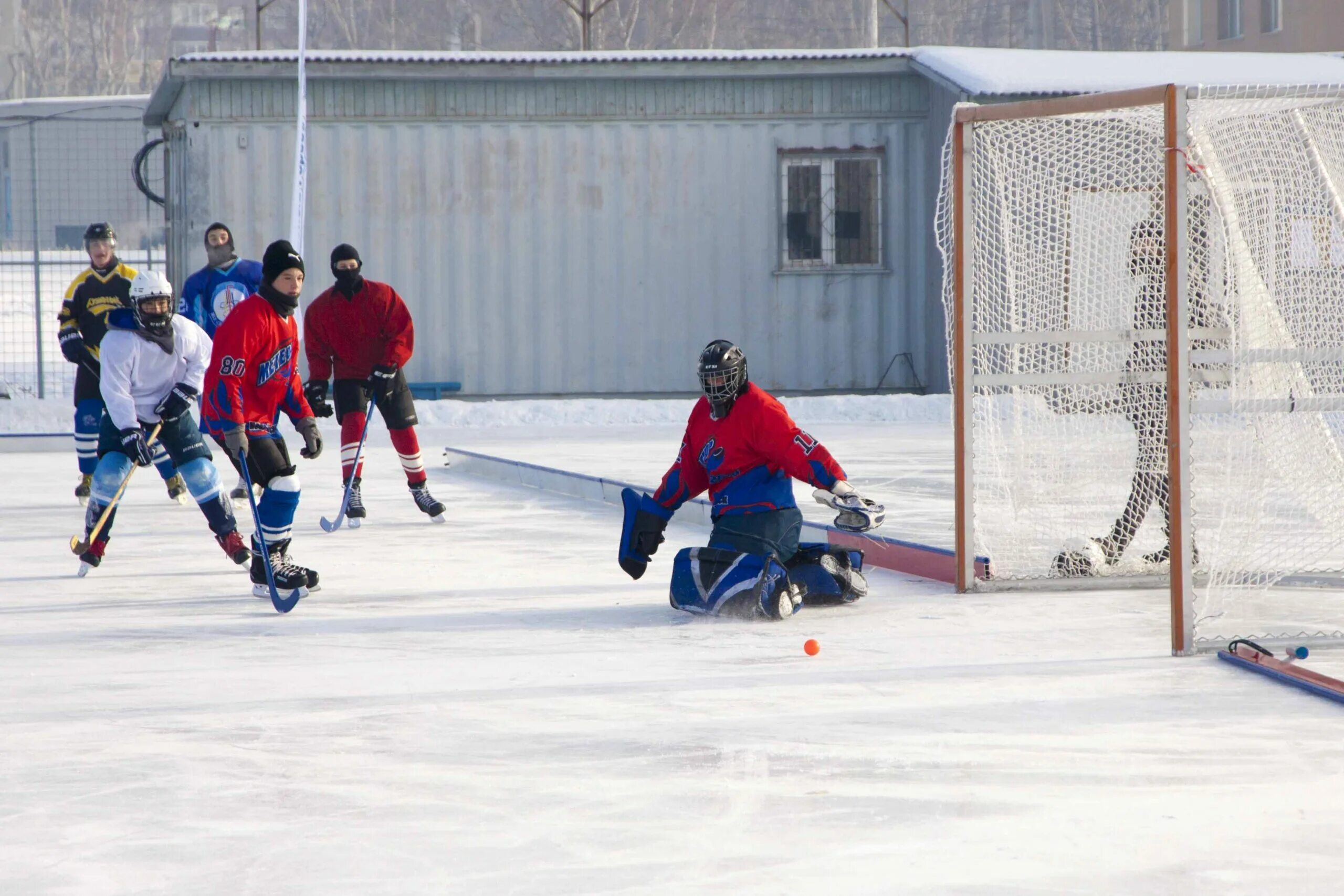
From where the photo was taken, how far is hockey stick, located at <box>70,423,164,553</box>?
7773 millimetres

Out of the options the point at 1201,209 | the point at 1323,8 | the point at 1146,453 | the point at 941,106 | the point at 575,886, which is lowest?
the point at 575,886

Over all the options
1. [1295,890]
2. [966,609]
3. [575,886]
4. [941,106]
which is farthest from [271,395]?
[941,106]

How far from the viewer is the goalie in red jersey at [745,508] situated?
21.7 feet

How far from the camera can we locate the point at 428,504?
9906 millimetres

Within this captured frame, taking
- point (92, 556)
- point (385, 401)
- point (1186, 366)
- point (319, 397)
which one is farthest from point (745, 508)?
point (385, 401)

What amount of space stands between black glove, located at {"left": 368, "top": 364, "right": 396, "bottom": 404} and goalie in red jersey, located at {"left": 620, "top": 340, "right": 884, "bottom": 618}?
3220 millimetres

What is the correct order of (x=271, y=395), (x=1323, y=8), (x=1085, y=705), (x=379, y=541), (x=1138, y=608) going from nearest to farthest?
(x=1085, y=705) < (x=1138, y=608) < (x=271, y=395) < (x=379, y=541) < (x=1323, y=8)

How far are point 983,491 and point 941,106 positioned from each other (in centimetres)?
852

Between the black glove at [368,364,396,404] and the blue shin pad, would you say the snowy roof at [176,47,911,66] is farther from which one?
the blue shin pad

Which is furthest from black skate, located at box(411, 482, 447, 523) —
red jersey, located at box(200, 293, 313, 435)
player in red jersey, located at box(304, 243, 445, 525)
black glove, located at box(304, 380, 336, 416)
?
red jersey, located at box(200, 293, 313, 435)

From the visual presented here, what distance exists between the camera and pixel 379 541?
30.2ft

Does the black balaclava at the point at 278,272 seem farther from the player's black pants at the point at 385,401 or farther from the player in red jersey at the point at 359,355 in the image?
the player's black pants at the point at 385,401

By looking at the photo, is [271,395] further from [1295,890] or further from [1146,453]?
[1295,890]

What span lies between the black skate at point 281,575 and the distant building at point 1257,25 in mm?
30361
